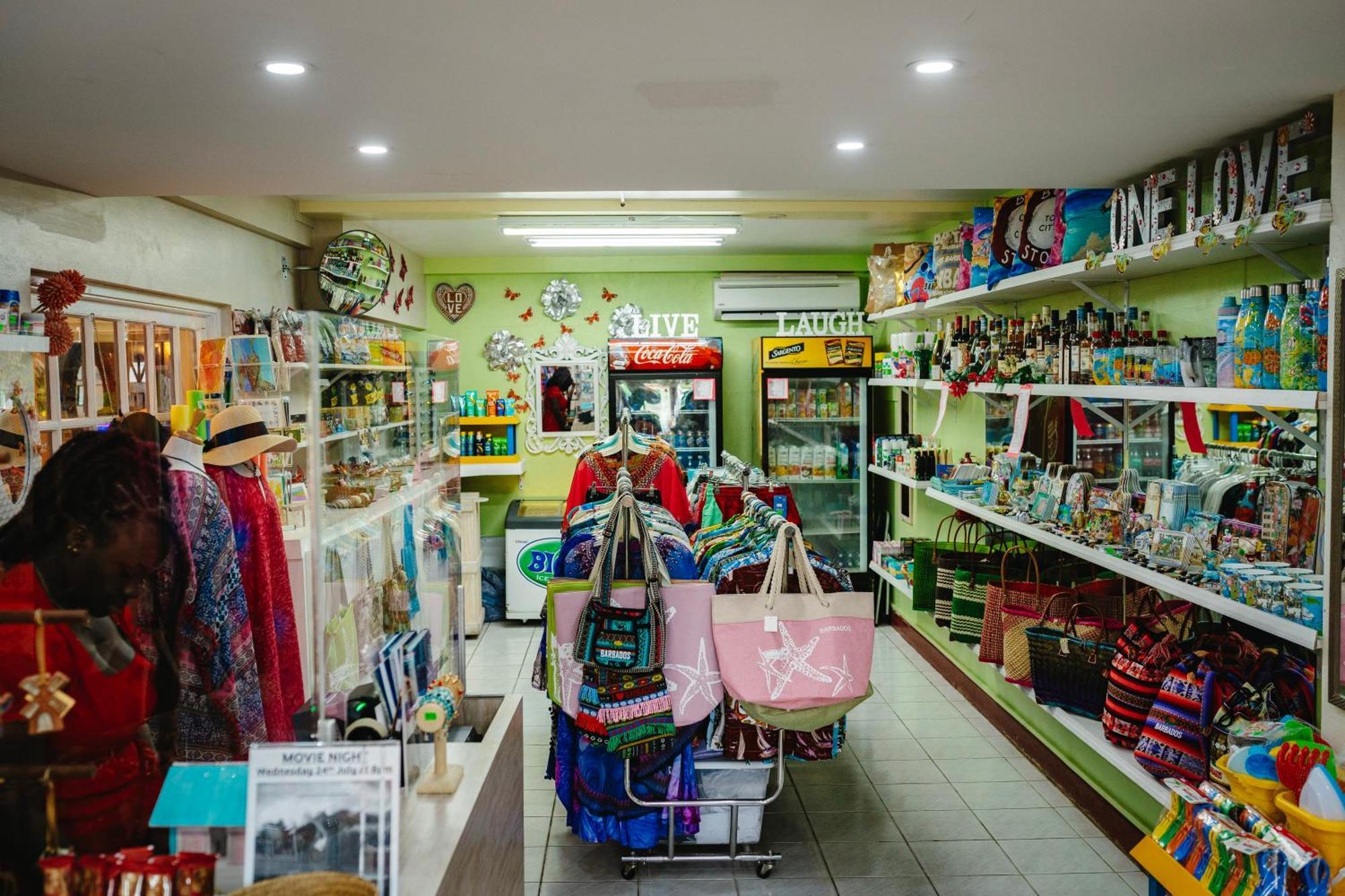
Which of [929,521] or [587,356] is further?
[587,356]

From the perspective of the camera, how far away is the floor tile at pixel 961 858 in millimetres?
3904

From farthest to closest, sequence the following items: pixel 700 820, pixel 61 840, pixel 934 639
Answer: pixel 934 639, pixel 700 820, pixel 61 840

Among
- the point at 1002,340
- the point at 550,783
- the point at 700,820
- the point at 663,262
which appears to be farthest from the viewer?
the point at 663,262

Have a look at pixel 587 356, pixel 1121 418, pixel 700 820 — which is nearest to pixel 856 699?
pixel 700 820

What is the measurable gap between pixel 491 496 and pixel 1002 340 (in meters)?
4.69

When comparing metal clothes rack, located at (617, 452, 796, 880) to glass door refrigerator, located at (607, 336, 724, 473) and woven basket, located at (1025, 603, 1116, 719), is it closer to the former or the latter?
woven basket, located at (1025, 603, 1116, 719)

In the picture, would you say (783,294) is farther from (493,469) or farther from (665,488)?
(665,488)

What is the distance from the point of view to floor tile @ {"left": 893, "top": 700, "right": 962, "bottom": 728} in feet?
18.8

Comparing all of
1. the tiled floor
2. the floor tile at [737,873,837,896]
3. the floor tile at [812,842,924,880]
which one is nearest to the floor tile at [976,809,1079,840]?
the tiled floor

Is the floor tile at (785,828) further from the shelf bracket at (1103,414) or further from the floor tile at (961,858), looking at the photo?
the shelf bracket at (1103,414)

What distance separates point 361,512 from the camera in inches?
85.0

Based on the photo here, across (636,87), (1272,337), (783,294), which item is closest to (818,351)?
(783,294)

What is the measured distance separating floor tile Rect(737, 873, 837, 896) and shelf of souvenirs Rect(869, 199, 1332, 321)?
263cm

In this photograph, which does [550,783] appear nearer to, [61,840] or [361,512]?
[361,512]
